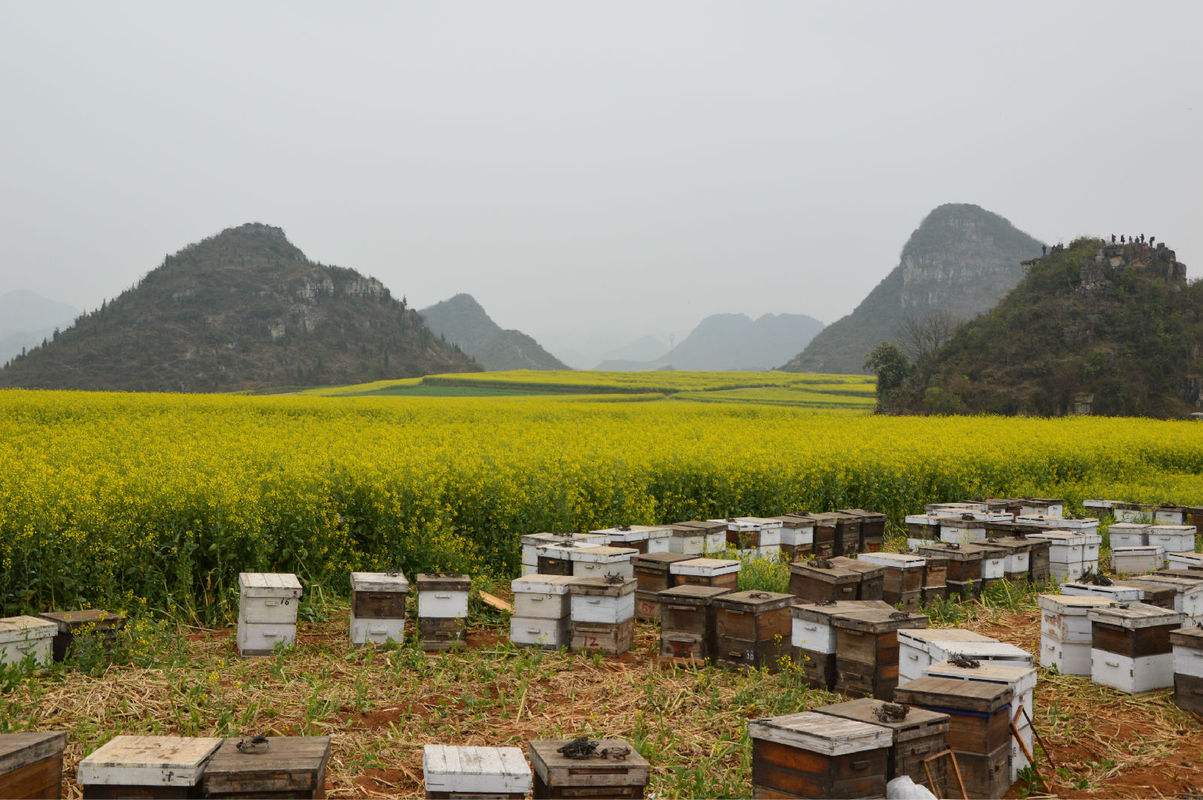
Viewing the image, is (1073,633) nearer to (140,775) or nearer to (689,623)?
(689,623)

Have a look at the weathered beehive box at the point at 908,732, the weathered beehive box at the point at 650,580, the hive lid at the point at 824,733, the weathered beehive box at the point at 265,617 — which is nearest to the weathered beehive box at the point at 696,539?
the weathered beehive box at the point at 650,580

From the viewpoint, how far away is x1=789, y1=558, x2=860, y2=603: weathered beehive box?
952 centimetres

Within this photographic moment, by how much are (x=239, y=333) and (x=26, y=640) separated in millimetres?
119777

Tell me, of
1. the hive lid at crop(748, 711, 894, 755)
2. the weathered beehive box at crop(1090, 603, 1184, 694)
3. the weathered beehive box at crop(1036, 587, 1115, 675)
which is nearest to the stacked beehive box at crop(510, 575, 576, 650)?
the hive lid at crop(748, 711, 894, 755)

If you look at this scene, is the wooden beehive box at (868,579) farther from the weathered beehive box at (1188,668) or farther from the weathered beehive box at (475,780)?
the weathered beehive box at (475,780)

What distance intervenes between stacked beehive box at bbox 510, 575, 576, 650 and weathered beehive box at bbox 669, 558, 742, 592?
4.53 feet

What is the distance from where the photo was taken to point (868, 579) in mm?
9812

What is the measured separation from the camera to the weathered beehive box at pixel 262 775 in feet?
15.1

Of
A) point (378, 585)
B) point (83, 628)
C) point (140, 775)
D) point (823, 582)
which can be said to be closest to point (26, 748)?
point (140, 775)

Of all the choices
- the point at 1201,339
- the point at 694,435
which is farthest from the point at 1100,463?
the point at 1201,339

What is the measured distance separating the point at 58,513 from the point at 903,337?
136904 millimetres

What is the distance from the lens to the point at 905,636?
7.51 meters

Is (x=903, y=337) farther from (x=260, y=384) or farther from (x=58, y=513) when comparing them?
(x=58, y=513)

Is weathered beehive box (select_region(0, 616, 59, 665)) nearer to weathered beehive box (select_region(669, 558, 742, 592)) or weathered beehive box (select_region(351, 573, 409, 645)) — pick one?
weathered beehive box (select_region(351, 573, 409, 645))
